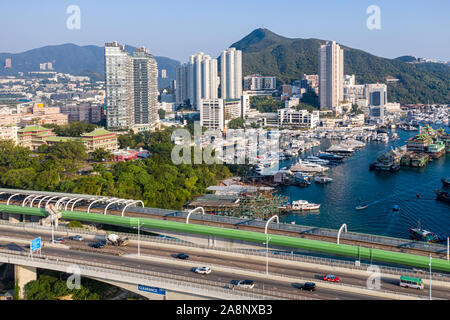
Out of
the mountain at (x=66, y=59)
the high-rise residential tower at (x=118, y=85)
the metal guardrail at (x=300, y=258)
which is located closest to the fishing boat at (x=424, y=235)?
the metal guardrail at (x=300, y=258)

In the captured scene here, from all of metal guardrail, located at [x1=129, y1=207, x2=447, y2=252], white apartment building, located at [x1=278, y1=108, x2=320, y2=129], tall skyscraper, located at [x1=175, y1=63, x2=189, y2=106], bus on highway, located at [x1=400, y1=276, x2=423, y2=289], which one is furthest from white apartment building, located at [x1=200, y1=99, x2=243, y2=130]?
bus on highway, located at [x1=400, y1=276, x2=423, y2=289]

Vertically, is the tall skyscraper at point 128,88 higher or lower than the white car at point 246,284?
higher

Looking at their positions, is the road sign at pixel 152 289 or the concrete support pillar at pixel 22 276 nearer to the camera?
→ the road sign at pixel 152 289

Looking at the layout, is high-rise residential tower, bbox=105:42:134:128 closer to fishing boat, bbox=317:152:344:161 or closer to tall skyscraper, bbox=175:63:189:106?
fishing boat, bbox=317:152:344:161

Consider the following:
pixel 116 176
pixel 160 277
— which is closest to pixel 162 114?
pixel 116 176

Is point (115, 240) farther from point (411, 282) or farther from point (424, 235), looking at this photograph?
point (424, 235)

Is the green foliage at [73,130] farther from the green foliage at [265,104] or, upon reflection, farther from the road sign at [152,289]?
the green foliage at [265,104]
